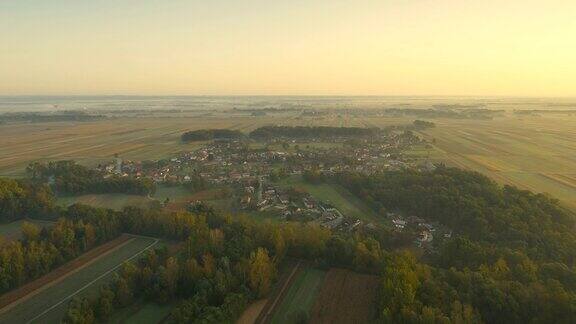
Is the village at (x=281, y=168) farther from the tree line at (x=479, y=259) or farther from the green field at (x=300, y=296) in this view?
the green field at (x=300, y=296)

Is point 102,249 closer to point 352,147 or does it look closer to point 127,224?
point 127,224

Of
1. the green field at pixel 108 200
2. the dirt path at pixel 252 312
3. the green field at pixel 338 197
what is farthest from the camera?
the green field at pixel 108 200

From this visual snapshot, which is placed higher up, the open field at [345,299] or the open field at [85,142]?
the open field at [345,299]

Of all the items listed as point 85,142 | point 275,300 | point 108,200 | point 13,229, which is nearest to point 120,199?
point 108,200

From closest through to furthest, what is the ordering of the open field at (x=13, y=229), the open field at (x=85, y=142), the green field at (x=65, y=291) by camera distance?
the green field at (x=65, y=291) < the open field at (x=13, y=229) < the open field at (x=85, y=142)

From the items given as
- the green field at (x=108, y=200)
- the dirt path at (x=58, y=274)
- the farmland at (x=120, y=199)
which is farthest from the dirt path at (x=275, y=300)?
the green field at (x=108, y=200)

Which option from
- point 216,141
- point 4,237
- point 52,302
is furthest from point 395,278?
point 216,141
